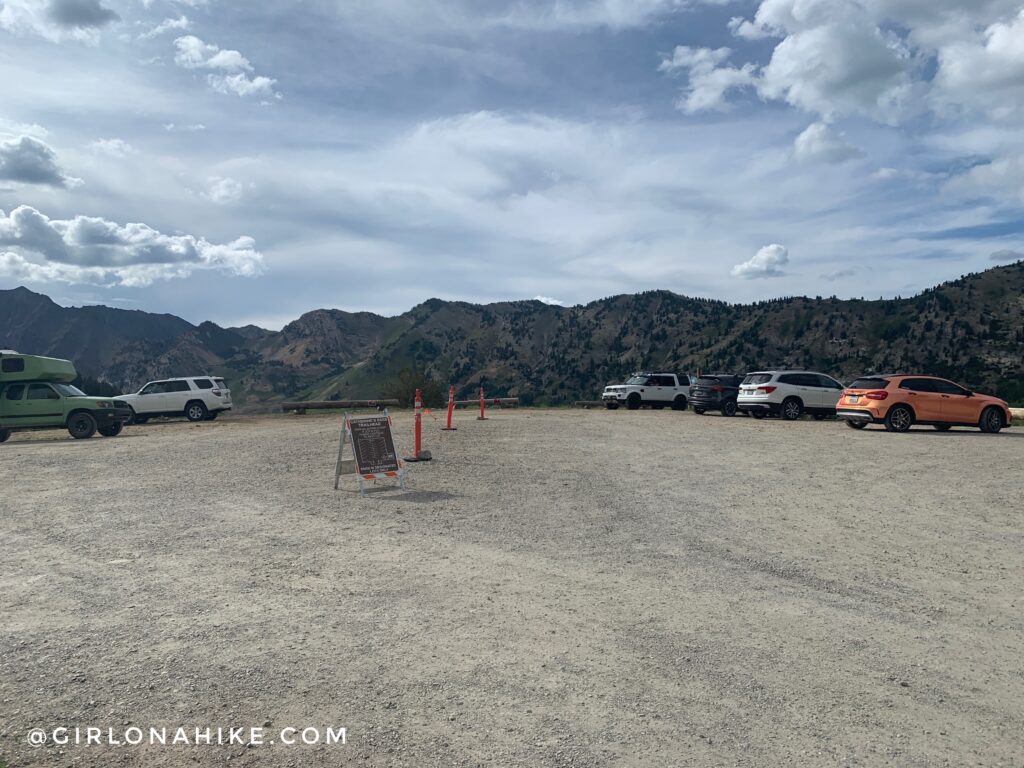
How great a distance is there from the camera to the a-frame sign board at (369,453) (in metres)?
11.0

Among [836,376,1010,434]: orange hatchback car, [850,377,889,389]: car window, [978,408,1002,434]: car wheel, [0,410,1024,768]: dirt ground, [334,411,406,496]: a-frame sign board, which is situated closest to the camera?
[0,410,1024,768]: dirt ground

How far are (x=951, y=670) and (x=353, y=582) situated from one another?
479cm

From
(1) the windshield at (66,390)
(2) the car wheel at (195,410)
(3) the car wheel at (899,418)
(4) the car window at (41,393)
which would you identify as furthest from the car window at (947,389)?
(2) the car wheel at (195,410)

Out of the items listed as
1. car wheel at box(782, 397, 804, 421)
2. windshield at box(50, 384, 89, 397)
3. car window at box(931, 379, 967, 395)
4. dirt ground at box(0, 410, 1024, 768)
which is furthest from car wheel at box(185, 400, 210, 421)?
car window at box(931, 379, 967, 395)

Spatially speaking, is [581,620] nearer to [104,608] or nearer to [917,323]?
[104,608]

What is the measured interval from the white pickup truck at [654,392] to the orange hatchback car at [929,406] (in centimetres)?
1380

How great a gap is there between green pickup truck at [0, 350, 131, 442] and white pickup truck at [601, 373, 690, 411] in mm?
21160

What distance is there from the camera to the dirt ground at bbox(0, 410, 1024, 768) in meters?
3.73

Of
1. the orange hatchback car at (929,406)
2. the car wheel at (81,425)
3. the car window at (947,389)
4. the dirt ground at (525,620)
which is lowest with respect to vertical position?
the dirt ground at (525,620)

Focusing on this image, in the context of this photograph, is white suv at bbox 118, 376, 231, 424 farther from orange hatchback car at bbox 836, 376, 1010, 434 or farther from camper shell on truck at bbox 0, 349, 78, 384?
orange hatchback car at bbox 836, 376, 1010, 434

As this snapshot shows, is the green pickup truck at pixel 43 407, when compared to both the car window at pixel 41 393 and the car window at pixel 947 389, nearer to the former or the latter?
the car window at pixel 41 393

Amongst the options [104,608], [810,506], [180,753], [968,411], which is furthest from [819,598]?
[968,411]

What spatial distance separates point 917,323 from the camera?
121 metres

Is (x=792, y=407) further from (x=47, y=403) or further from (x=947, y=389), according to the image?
(x=47, y=403)
